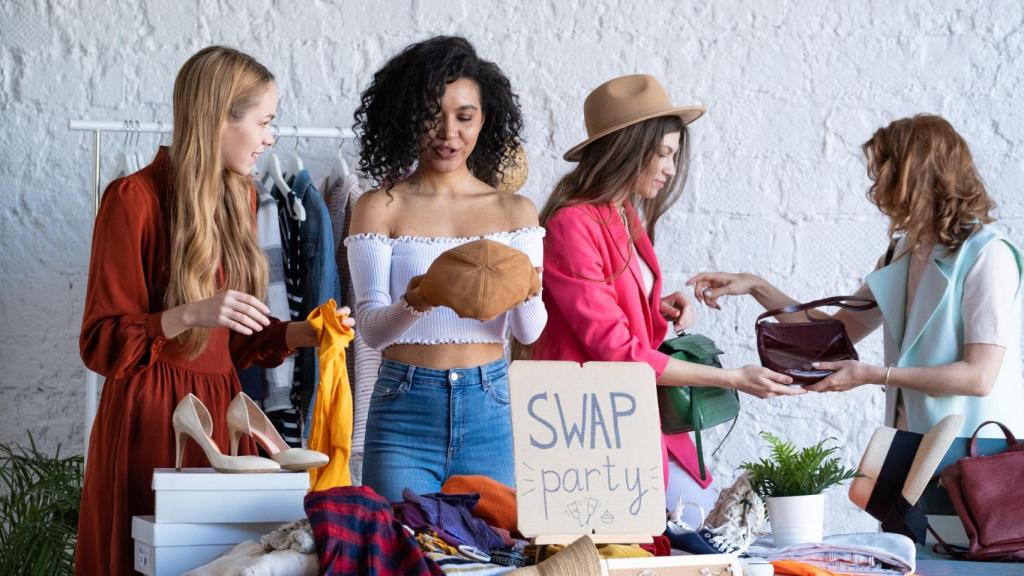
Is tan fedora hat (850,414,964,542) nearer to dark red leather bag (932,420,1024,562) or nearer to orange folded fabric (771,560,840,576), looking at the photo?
dark red leather bag (932,420,1024,562)

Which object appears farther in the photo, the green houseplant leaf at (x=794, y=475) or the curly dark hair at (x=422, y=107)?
the curly dark hair at (x=422, y=107)

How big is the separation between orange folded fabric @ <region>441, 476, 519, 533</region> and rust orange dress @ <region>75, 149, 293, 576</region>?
51 cm

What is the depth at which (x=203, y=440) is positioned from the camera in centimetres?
174

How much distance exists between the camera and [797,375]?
2.53 m

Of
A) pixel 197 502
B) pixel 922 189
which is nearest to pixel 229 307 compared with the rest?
pixel 197 502

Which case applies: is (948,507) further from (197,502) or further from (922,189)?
(197,502)

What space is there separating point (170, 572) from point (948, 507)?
129 cm

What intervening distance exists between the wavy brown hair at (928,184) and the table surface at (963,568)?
0.96 m

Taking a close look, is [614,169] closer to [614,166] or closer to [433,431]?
[614,166]

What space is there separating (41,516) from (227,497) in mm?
1584

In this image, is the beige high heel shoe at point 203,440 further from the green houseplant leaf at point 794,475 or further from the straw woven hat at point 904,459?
the straw woven hat at point 904,459

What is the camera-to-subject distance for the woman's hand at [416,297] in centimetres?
175

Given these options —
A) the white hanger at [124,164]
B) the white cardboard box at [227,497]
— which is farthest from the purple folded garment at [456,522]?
the white hanger at [124,164]

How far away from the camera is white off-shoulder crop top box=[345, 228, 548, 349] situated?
195cm
